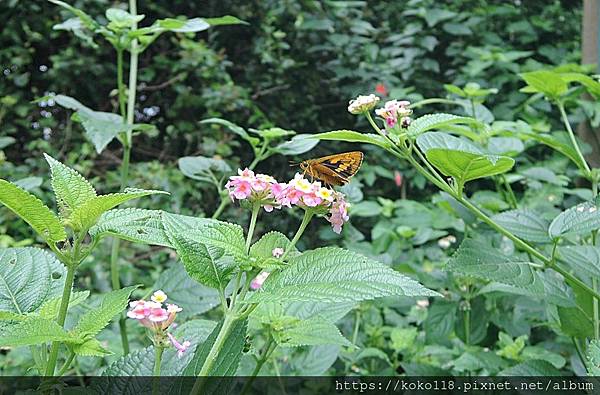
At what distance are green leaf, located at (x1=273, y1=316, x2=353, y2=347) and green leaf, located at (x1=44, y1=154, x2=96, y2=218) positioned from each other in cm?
18

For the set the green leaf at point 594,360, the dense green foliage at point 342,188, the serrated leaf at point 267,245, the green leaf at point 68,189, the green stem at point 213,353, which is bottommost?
the dense green foliage at point 342,188

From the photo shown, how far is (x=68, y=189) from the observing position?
1.31ft

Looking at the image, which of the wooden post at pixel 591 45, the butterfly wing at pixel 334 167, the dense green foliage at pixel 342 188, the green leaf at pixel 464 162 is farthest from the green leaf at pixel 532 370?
the wooden post at pixel 591 45

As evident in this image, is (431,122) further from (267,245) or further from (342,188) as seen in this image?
(342,188)

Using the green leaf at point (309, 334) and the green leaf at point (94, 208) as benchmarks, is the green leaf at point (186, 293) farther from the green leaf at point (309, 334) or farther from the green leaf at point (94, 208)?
the green leaf at point (94, 208)

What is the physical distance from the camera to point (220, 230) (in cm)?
40

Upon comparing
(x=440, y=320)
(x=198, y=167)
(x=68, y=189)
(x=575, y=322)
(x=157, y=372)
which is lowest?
(x=440, y=320)

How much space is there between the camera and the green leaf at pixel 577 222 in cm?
61

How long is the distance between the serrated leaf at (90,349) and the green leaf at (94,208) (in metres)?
0.07

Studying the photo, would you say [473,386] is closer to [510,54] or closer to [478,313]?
[478,313]

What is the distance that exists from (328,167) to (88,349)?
9.0 inches

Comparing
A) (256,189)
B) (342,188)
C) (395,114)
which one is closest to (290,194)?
(256,189)

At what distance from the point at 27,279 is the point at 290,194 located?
0.20 m

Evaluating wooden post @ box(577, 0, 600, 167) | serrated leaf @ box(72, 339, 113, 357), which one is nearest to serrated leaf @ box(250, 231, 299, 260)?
serrated leaf @ box(72, 339, 113, 357)
